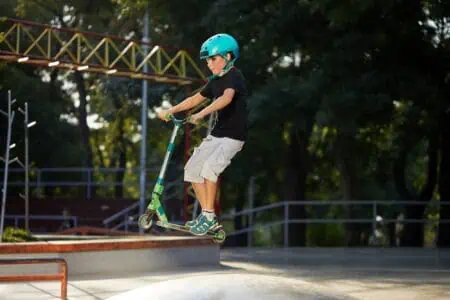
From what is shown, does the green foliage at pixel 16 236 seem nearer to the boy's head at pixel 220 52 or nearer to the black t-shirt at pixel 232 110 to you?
the black t-shirt at pixel 232 110

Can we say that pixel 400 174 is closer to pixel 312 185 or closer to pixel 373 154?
pixel 373 154

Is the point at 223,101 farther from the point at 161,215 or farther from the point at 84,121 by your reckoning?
the point at 84,121

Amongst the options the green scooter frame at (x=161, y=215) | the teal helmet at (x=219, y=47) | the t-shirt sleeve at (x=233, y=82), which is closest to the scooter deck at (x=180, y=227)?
the green scooter frame at (x=161, y=215)

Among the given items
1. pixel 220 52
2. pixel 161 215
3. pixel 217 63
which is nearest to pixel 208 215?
pixel 161 215

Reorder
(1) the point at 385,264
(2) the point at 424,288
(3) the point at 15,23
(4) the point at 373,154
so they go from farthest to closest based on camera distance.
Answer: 1. (4) the point at 373,154
2. (1) the point at 385,264
3. (3) the point at 15,23
4. (2) the point at 424,288

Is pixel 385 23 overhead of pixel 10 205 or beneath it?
overhead

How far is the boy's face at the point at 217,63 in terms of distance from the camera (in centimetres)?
889

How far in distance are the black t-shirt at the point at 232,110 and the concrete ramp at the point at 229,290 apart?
1.68 m

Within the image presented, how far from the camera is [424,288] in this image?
18.2 metres

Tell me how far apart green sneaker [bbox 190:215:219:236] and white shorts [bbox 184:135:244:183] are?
0.32 m

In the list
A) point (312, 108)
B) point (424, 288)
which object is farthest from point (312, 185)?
point (424, 288)

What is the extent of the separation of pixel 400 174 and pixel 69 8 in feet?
50.3

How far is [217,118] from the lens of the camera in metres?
9.00

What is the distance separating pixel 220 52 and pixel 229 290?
2280 millimetres
